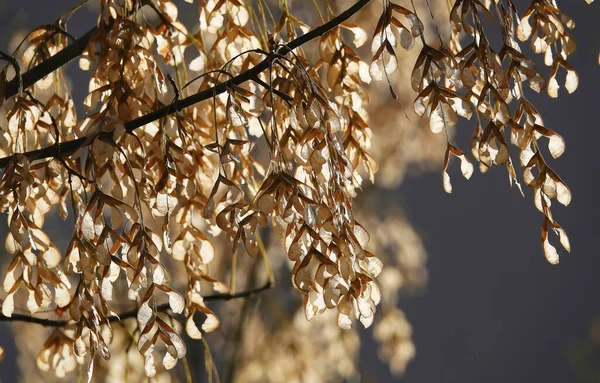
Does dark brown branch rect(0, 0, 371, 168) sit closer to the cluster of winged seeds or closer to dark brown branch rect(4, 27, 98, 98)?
the cluster of winged seeds

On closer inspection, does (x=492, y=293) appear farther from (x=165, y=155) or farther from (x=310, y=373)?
(x=165, y=155)

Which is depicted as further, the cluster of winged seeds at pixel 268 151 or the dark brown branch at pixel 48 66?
the dark brown branch at pixel 48 66


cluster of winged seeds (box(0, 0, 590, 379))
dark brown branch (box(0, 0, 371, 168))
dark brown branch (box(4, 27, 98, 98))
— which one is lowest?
cluster of winged seeds (box(0, 0, 590, 379))

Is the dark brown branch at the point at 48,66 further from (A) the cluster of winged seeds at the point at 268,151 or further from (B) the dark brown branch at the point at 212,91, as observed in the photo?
(B) the dark brown branch at the point at 212,91

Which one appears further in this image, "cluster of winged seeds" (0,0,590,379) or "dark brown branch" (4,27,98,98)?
"dark brown branch" (4,27,98,98)

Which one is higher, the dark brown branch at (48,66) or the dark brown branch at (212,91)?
the dark brown branch at (48,66)

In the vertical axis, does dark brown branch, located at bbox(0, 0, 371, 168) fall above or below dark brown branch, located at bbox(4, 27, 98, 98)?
below

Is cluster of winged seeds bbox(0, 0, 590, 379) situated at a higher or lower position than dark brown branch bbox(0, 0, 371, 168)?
lower

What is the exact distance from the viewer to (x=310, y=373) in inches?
59.4

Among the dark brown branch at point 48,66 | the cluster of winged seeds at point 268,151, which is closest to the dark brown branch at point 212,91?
the cluster of winged seeds at point 268,151

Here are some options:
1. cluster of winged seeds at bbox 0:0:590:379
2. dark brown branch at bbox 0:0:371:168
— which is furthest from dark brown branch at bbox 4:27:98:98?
dark brown branch at bbox 0:0:371:168

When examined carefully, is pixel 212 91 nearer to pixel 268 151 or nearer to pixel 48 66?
pixel 268 151

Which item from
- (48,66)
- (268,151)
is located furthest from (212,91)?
(48,66)

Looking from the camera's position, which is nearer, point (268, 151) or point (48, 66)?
point (268, 151)
